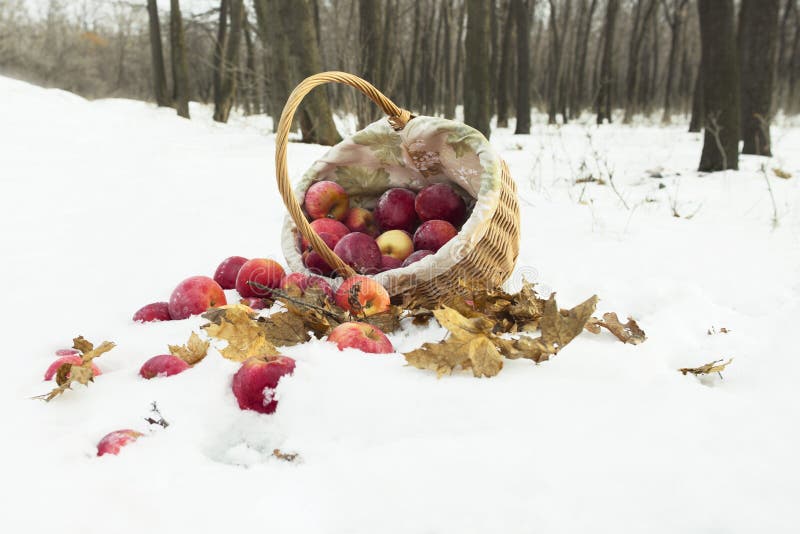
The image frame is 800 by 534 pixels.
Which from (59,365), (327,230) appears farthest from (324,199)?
(59,365)

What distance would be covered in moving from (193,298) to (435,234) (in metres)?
0.96

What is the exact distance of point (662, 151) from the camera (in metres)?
7.69

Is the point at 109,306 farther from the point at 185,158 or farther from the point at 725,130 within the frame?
the point at 725,130

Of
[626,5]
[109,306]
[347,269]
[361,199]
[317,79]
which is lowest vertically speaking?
[109,306]

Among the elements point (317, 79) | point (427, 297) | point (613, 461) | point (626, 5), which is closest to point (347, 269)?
point (427, 297)

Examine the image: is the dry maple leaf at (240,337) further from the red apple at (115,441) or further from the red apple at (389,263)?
the red apple at (389,263)

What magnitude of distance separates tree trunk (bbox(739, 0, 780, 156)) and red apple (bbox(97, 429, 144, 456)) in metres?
6.94

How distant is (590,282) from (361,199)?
113cm

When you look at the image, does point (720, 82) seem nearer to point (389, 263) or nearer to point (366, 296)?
point (389, 263)

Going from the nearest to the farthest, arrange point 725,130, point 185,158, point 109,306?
point 109,306 → point 725,130 → point 185,158

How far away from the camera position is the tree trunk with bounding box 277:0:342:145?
6309 millimetres

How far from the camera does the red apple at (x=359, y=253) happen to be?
6.81 ft

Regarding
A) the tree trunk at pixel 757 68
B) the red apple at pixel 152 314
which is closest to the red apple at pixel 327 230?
the red apple at pixel 152 314

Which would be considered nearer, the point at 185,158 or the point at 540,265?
the point at 540,265
